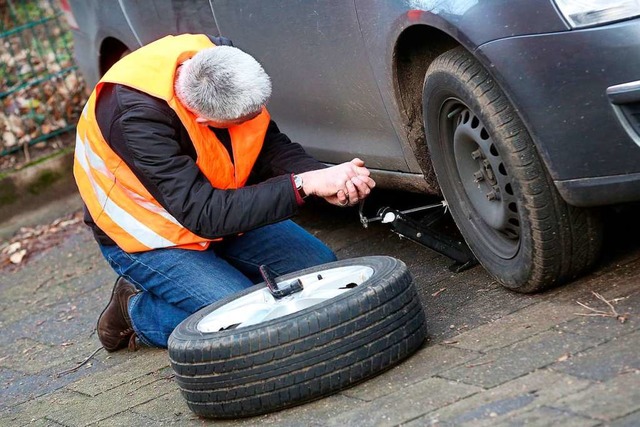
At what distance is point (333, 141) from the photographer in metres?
4.18

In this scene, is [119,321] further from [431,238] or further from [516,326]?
[516,326]

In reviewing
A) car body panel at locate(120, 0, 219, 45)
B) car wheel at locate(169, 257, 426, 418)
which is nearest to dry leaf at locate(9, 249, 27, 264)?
car body panel at locate(120, 0, 219, 45)

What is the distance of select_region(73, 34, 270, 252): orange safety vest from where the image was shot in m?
3.68

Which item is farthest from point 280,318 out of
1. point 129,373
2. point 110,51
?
point 110,51

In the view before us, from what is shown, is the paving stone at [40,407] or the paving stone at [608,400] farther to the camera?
the paving stone at [40,407]

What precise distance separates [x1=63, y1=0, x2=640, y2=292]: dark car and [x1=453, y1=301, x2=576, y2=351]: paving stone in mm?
107

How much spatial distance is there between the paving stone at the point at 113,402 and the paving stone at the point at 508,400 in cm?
119

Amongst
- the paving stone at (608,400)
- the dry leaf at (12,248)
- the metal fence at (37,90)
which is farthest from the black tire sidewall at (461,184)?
the metal fence at (37,90)

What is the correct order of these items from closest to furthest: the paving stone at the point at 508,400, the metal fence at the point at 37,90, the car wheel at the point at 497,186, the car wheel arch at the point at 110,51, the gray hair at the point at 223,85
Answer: the paving stone at the point at 508,400
the car wheel at the point at 497,186
the gray hair at the point at 223,85
the car wheel arch at the point at 110,51
the metal fence at the point at 37,90

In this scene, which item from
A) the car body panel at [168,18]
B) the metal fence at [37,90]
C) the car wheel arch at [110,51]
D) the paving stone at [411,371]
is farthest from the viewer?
the metal fence at [37,90]

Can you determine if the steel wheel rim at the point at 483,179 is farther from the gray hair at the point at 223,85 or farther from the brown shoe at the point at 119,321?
the brown shoe at the point at 119,321

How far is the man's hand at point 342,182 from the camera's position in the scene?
11.7 ft

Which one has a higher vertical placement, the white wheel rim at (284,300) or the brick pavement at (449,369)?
the white wheel rim at (284,300)

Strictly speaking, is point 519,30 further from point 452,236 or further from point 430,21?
point 452,236
